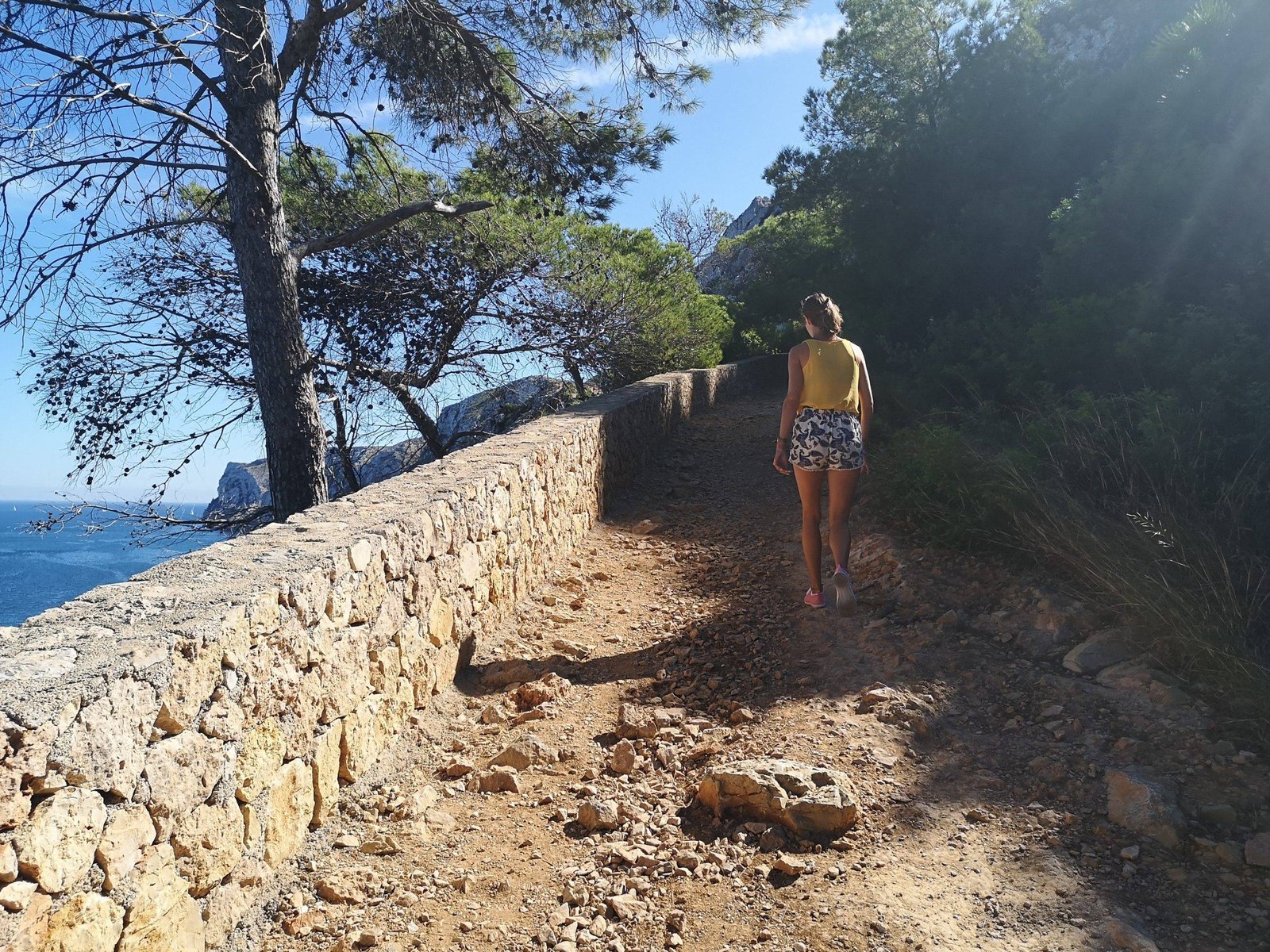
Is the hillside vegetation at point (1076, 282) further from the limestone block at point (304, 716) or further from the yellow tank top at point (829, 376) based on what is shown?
the limestone block at point (304, 716)

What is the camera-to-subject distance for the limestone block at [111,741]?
6.29 ft

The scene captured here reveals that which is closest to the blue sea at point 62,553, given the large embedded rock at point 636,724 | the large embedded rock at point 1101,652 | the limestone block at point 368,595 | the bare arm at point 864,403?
the limestone block at point 368,595

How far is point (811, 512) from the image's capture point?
4.70 metres

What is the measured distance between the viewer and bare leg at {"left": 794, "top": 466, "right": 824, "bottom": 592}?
4.65m

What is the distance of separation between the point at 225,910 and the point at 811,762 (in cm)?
206

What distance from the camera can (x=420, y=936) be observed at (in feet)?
8.45

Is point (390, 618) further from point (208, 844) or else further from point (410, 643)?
point (208, 844)

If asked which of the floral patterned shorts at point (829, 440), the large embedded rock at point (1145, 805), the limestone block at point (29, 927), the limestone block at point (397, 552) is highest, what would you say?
the floral patterned shorts at point (829, 440)

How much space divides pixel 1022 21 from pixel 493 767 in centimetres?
1147

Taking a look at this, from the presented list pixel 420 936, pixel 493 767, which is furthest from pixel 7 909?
pixel 493 767

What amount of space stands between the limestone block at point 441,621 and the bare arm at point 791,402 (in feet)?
6.14

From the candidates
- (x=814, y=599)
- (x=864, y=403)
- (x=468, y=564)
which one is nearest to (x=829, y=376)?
(x=864, y=403)

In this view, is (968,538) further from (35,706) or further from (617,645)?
(35,706)

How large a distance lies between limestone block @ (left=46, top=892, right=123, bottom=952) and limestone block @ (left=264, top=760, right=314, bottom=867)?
2.17 ft
